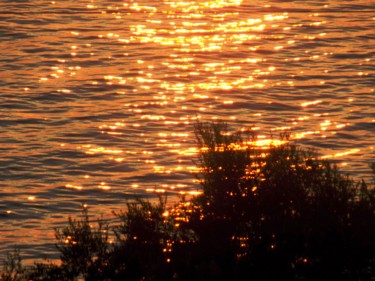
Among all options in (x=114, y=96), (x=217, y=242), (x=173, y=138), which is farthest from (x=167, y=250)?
(x=114, y=96)

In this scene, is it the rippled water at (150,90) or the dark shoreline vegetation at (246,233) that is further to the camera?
the rippled water at (150,90)

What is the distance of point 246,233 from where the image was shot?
10.7 metres

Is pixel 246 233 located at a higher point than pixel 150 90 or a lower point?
lower

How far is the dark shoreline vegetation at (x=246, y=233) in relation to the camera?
1034 centimetres

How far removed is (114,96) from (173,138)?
3361 mm

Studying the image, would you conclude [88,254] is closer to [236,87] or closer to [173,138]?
[173,138]

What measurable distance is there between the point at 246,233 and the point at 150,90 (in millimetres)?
13076

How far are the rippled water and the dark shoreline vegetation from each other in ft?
11.9

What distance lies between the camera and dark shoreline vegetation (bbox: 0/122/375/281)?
10.3 metres

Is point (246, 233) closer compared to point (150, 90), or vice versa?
point (246, 233)

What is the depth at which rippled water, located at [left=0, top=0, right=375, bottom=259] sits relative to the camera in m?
17.5

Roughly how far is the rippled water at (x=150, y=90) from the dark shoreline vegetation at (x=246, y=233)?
3634 mm

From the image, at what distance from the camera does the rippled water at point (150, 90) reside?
1753cm

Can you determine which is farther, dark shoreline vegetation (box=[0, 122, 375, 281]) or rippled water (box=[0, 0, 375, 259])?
rippled water (box=[0, 0, 375, 259])
